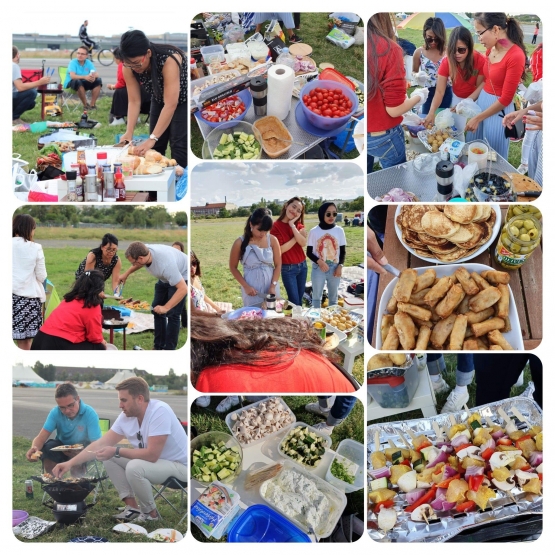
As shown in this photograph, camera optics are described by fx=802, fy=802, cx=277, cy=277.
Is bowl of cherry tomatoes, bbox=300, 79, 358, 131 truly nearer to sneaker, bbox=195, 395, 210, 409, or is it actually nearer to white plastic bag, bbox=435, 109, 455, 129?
white plastic bag, bbox=435, 109, 455, 129

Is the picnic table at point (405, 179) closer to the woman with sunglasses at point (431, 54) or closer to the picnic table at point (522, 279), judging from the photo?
the picnic table at point (522, 279)

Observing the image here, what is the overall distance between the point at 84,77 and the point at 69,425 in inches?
82.1

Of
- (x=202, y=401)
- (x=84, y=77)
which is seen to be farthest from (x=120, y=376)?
(x=84, y=77)

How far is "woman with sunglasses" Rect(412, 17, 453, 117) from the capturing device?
4.68 m

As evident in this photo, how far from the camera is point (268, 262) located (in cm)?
478

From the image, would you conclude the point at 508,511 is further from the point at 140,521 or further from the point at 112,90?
the point at 112,90

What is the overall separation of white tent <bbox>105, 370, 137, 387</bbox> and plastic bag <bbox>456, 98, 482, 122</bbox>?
2.50 m

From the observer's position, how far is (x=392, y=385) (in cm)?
483

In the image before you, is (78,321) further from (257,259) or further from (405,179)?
Result: (405,179)

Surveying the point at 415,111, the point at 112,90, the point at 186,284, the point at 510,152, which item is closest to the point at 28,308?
the point at 186,284

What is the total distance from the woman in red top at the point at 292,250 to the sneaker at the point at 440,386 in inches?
37.6

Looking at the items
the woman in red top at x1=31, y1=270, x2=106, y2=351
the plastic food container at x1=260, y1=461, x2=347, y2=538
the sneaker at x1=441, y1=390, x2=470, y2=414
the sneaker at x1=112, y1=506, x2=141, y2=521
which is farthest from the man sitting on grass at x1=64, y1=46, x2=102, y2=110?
the sneaker at x1=441, y1=390, x2=470, y2=414

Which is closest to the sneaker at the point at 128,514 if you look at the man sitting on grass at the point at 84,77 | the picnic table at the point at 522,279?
the picnic table at the point at 522,279

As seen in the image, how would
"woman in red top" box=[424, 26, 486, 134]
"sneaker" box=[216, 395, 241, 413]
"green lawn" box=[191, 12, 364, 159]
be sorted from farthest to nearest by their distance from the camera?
"sneaker" box=[216, 395, 241, 413], "green lawn" box=[191, 12, 364, 159], "woman in red top" box=[424, 26, 486, 134]
